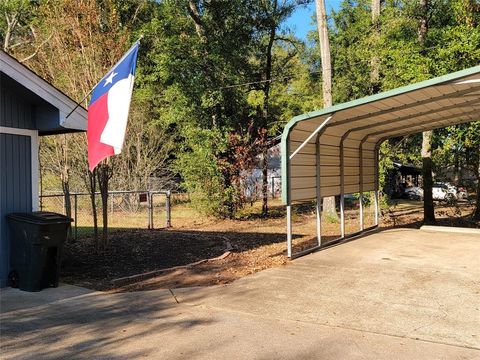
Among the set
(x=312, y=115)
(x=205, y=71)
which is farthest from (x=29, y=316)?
(x=205, y=71)

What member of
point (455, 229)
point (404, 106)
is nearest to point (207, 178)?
point (455, 229)

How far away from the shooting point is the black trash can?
6742mm

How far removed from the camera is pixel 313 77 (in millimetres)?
28328

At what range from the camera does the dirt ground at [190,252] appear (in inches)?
309

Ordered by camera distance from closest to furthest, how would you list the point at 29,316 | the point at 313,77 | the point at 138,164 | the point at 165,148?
the point at 29,316
the point at 138,164
the point at 165,148
the point at 313,77

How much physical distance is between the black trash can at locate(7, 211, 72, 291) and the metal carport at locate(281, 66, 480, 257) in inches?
166

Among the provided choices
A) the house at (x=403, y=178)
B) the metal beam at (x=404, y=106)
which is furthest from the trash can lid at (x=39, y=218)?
the house at (x=403, y=178)

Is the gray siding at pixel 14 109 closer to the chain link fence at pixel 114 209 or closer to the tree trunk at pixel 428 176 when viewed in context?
the chain link fence at pixel 114 209

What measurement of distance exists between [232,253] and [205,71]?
986 centimetres

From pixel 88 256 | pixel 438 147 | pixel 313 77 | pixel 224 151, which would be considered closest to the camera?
pixel 88 256

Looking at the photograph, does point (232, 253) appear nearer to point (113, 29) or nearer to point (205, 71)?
point (113, 29)

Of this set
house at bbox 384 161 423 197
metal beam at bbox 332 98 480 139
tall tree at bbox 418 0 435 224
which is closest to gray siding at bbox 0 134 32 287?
metal beam at bbox 332 98 480 139

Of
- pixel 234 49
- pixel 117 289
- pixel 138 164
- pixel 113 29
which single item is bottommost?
pixel 117 289

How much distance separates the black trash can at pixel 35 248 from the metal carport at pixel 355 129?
4217mm
